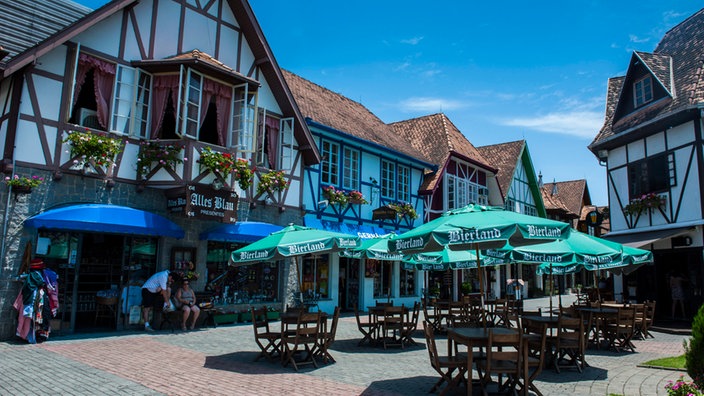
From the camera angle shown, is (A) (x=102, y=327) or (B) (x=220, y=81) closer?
(A) (x=102, y=327)

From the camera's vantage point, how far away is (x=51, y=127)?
10.5 m

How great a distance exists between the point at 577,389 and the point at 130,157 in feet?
34.8

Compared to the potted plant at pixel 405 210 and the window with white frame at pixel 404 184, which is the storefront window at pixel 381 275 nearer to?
the potted plant at pixel 405 210

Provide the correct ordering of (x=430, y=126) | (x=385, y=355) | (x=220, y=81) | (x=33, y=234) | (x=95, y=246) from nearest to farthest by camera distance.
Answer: (x=385, y=355), (x=33, y=234), (x=95, y=246), (x=220, y=81), (x=430, y=126)

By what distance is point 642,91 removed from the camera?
18969mm

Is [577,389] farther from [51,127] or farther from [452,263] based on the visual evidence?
[51,127]

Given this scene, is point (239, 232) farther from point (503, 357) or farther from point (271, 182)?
point (503, 357)

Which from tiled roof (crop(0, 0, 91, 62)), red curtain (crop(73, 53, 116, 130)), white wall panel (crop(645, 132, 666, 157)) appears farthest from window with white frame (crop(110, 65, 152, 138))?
white wall panel (crop(645, 132, 666, 157))

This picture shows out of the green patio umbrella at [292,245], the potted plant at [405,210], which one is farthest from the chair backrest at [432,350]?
the potted plant at [405,210]

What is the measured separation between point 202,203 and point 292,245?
4269 millimetres

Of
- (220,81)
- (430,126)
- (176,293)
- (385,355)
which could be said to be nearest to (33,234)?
(176,293)

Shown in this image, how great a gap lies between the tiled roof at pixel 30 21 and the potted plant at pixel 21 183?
99.3 inches

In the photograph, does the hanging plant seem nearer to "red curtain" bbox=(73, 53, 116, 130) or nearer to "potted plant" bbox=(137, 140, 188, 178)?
"potted plant" bbox=(137, 140, 188, 178)

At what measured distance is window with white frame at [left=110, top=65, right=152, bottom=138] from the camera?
1170cm
